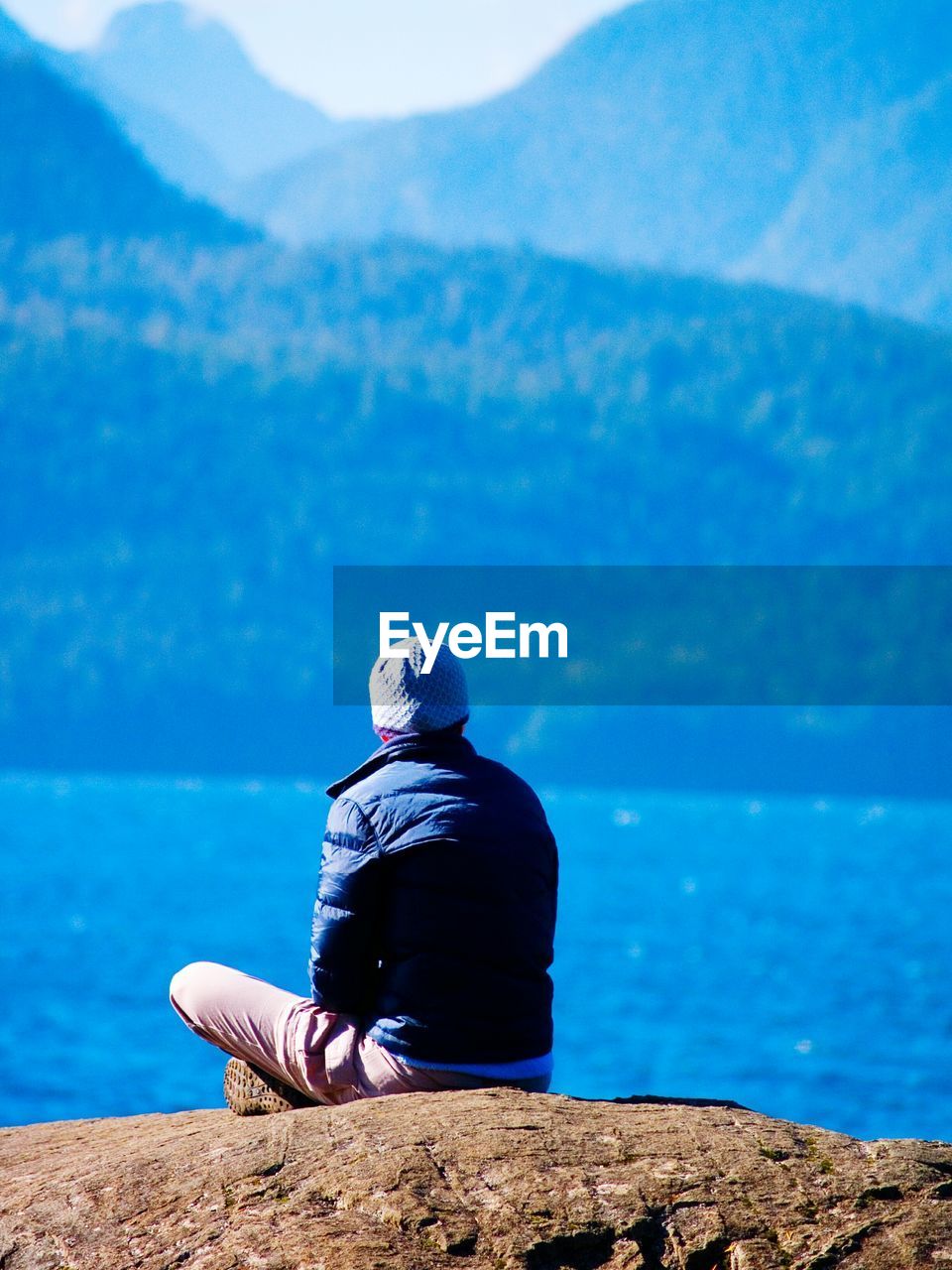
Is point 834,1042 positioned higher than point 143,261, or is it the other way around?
point 143,261

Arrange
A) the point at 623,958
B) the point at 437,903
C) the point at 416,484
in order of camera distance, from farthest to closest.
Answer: the point at 416,484, the point at 623,958, the point at 437,903

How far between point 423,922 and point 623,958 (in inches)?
1357

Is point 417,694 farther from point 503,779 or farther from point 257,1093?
point 257,1093

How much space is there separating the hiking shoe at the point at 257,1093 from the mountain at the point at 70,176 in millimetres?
180328

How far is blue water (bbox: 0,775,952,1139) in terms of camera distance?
77.2 ft

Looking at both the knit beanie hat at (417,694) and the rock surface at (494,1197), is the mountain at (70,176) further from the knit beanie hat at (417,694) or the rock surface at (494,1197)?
the rock surface at (494,1197)

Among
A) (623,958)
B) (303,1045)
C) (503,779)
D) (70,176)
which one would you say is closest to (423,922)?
(503,779)

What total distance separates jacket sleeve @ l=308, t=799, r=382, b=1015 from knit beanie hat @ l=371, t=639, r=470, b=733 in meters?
0.23

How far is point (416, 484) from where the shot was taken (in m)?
135

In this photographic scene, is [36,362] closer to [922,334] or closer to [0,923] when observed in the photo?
[922,334]

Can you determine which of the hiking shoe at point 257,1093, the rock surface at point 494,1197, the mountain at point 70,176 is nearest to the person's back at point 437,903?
the rock surface at point 494,1197

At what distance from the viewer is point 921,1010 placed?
1203 inches

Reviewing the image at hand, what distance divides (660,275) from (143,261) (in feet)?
173

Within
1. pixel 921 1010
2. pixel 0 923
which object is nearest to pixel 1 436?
pixel 0 923
